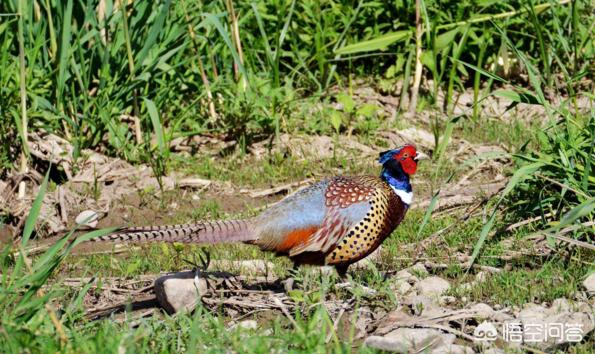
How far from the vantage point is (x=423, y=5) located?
7445 millimetres

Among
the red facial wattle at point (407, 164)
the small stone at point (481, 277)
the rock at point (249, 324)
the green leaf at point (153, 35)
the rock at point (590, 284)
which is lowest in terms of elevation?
the small stone at point (481, 277)

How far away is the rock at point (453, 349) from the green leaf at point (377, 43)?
390 cm

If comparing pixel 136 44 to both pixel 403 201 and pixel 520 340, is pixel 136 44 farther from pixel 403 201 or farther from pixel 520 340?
pixel 520 340

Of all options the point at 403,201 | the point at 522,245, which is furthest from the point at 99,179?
the point at 522,245

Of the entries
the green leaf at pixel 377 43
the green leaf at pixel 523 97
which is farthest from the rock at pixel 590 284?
the green leaf at pixel 377 43

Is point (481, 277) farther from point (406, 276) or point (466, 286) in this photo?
point (406, 276)

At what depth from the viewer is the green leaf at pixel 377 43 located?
789 centimetres

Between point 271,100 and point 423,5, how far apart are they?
123 cm

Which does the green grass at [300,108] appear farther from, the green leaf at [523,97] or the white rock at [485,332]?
the white rock at [485,332]

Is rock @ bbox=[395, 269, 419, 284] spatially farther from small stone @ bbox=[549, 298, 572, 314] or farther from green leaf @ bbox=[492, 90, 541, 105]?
→ green leaf @ bbox=[492, 90, 541, 105]

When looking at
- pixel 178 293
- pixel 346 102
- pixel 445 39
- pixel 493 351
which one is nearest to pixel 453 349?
pixel 493 351

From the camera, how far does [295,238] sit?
5.18m

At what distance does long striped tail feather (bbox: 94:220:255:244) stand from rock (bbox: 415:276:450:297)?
824mm

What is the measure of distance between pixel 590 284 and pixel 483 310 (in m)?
0.58
